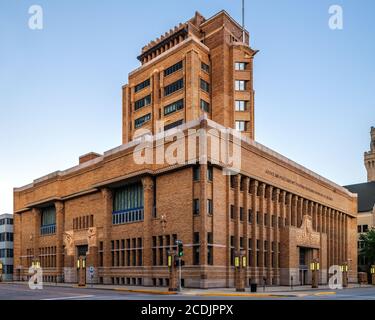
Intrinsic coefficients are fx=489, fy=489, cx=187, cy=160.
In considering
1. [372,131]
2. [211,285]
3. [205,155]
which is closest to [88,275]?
[211,285]

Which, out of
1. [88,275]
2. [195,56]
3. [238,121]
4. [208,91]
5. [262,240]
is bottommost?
[88,275]

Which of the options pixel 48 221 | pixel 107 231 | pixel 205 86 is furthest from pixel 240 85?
pixel 48 221

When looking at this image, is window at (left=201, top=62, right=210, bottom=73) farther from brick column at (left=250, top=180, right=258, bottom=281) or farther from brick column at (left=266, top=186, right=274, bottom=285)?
brick column at (left=250, top=180, right=258, bottom=281)

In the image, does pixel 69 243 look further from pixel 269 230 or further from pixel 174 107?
pixel 269 230

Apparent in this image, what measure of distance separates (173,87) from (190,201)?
34.2 m

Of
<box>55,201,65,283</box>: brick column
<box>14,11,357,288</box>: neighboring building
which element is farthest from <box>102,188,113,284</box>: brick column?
A: <box>55,201,65,283</box>: brick column

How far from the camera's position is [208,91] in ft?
261

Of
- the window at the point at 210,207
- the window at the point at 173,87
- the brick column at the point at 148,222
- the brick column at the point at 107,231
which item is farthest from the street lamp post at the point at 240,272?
the window at the point at 173,87

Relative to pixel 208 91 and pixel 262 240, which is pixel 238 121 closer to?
pixel 208 91

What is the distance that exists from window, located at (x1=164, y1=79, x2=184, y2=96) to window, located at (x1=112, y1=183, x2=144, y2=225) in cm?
2384

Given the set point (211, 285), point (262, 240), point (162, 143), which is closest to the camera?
point (211, 285)

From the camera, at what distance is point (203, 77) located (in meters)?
78.7

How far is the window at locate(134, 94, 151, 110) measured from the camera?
86.2m
